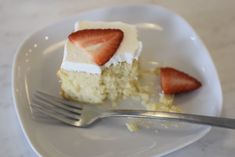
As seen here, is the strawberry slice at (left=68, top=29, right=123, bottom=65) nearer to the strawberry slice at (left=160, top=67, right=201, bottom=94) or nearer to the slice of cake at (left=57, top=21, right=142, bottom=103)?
the slice of cake at (left=57, top=21, right=142, bottom=103)

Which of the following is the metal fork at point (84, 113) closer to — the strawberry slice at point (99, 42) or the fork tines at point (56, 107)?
the fork tines at point (56, 107)

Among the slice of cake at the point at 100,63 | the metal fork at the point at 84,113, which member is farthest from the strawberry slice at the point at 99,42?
the metal fork at the point at 84,113

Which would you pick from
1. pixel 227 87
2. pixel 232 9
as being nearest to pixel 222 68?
pixel 227 87

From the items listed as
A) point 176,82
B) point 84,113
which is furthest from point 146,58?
point 84,113

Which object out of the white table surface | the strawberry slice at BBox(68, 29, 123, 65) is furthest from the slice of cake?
the white table surface

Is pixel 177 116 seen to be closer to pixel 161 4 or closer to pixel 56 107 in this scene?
pixel 56 107
